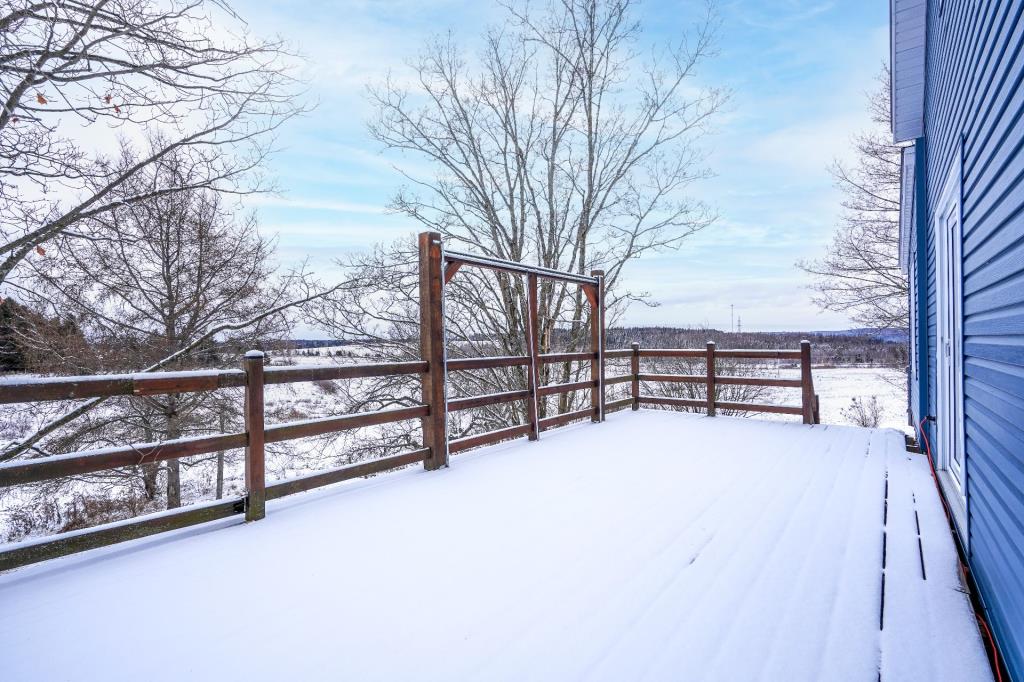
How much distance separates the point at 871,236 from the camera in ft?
41.8

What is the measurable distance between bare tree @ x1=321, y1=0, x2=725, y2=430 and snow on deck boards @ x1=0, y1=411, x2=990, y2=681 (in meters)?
6.28

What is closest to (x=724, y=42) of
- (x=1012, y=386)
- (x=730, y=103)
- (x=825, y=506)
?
(x=730, y=103)

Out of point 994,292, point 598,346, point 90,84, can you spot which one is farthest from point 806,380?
point 90,84

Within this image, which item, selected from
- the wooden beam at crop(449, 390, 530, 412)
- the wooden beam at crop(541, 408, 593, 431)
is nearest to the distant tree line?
the wooden beam at crop(541, 408, 593, 431)

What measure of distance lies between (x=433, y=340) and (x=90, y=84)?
10.3ft

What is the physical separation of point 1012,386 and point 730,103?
9.95 meters

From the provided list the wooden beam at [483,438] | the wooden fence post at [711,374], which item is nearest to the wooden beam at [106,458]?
the wooden beam at [483,438]

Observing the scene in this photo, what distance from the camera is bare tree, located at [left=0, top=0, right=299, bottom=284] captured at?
3312 mm

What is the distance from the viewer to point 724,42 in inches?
372

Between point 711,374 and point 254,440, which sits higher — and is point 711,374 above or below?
above

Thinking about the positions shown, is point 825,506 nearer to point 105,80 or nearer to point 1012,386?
point 1012,386

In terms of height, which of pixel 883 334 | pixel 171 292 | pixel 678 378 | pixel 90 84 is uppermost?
pixel 90 84

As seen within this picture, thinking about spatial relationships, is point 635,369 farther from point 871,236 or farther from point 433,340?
point 871,236

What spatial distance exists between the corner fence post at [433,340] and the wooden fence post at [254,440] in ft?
4.66
